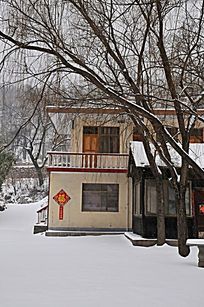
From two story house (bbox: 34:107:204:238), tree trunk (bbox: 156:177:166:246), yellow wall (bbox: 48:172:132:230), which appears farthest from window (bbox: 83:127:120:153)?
tree trunk (bbox: 156:177:166:246)

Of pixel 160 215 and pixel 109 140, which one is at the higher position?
pixel 109 140

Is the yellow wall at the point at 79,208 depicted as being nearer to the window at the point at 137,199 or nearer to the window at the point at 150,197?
the window at the point at 137,199

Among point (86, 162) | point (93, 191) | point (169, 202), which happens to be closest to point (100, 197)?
point (93, 191)

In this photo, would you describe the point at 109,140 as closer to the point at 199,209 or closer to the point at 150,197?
the point at 150,197

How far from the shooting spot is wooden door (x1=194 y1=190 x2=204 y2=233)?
613 inches

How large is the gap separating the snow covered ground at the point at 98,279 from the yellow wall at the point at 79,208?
6.54 metres

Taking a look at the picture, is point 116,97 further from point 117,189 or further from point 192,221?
point 117,189

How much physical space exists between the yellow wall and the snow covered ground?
654cm

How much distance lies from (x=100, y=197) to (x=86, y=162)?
5.23 feet

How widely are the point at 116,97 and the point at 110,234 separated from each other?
10248 millimetres

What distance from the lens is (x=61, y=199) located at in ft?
56.1

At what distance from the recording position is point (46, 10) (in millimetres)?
7500

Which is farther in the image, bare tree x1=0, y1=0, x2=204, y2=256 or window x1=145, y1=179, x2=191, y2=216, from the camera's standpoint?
window x1=145, y1=179, x2=191, y2=216

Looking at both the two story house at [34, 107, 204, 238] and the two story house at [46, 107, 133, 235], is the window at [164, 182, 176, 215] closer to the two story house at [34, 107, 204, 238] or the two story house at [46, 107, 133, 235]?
the two story house at [34, 107, 204, 238]
